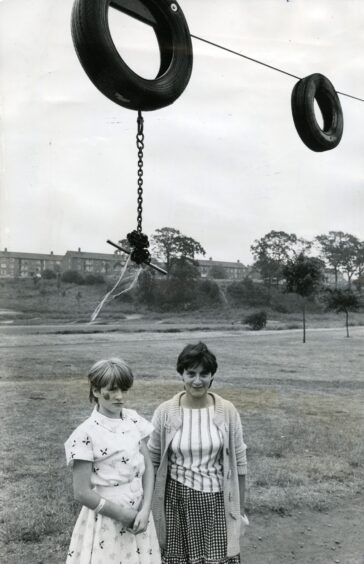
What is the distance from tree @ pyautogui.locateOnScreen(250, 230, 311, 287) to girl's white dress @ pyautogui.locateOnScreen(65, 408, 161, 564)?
1029cm

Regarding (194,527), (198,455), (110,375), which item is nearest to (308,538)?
(194,527)

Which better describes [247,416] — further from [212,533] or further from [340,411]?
[212,533]

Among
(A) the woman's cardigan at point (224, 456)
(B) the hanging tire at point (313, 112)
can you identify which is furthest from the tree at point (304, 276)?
(A) the woman's cardigan at point (224, 456)

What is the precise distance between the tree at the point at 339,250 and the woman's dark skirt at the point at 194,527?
10.7 metres

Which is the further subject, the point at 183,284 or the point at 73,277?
the point at 183,284

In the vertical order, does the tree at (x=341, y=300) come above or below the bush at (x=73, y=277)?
below

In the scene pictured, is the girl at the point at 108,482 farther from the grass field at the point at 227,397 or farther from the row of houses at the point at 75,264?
the row of houses at the point at 75,264

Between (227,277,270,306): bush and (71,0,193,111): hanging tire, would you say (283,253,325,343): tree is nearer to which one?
(227,277,270,306): bush

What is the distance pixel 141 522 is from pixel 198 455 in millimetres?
380

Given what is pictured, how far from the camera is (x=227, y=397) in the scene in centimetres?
850

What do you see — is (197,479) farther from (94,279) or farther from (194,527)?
(94,279)

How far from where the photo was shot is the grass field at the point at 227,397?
4.18m

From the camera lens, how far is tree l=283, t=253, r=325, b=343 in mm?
12070

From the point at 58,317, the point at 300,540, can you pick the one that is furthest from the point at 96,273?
the point at 300,540
